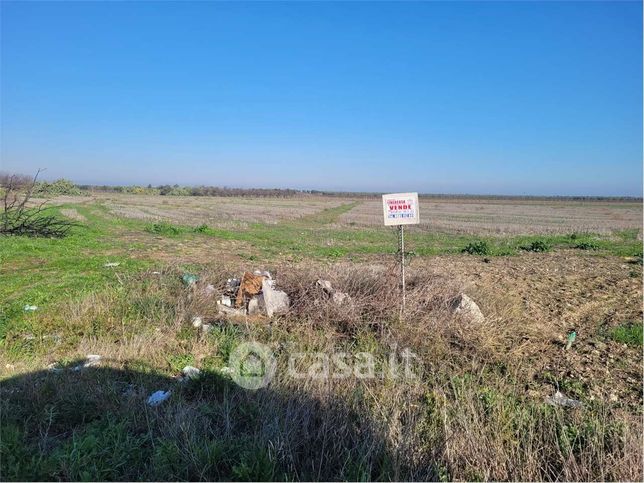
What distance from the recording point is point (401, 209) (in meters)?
6.77

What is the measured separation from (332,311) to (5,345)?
14.6ft

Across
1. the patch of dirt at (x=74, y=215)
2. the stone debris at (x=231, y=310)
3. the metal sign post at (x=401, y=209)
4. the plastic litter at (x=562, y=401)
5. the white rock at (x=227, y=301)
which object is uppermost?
the metal sign post at (x=401, y=209)

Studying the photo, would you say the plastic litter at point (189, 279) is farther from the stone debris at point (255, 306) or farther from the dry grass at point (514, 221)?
the dry grass at point (514, 221)

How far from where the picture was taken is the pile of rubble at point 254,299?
666 centimetres

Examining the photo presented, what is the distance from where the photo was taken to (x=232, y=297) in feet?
23.5

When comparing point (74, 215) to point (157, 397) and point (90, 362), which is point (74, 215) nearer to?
point (90, 362)

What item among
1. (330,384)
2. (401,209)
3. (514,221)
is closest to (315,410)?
(330,384)

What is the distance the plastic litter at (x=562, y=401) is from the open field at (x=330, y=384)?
0.10m

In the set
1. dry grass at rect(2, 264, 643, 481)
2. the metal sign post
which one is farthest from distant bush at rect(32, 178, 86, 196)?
the metal sign post

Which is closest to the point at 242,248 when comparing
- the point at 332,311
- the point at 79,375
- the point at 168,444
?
the point at 332,311

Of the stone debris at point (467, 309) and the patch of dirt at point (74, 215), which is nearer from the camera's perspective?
the stone debris at point (467, 309)

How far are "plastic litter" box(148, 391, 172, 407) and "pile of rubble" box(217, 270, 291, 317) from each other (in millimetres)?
2548

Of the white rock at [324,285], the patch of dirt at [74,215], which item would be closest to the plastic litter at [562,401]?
the white rock at [324,285]

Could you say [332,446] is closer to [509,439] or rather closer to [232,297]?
[509,439]
